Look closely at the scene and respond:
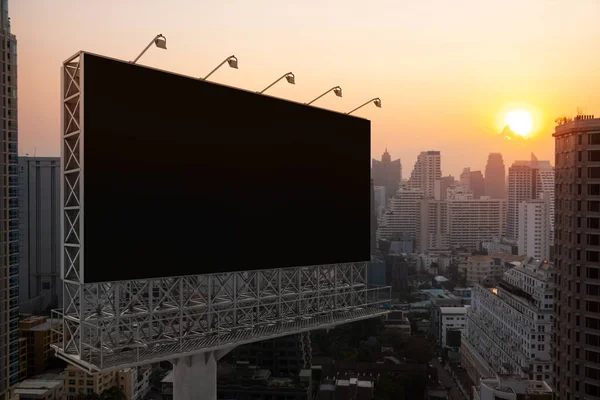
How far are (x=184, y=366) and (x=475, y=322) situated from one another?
91.5ft

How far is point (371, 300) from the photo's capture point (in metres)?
11.6

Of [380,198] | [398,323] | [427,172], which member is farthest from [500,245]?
[398,323]

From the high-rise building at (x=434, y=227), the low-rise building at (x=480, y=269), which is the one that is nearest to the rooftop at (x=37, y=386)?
the low-rise building at (x=480, y=269)

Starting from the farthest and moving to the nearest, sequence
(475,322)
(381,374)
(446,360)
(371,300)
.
Result: (446,360) < (475,322) < (381,374) < (371,300)

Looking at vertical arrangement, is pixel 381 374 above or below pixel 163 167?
below

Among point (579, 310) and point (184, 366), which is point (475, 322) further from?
point (184, 366)

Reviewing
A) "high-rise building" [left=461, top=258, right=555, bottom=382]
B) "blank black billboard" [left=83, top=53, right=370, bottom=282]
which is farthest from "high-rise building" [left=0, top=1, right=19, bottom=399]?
"high-rise building" [left=461, top=258, right=555, bottom=382]

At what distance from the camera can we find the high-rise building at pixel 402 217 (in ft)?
269

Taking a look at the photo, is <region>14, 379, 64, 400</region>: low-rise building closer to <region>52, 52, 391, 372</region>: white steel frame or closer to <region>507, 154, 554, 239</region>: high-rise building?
<region>52, 52, 391, 372</region>: white steel frame

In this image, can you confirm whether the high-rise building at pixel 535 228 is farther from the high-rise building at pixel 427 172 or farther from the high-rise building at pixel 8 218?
the high-rise building at pixel 8 218

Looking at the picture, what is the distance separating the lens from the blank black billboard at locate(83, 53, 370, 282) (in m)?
7.50

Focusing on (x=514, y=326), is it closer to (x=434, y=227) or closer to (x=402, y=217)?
(x=434, y=227)

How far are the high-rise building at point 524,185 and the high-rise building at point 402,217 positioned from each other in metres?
13.4

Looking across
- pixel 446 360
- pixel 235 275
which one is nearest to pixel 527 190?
pixel 446 360
